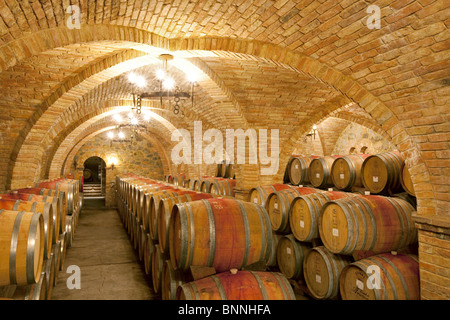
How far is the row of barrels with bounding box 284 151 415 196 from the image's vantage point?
4551 millimetres

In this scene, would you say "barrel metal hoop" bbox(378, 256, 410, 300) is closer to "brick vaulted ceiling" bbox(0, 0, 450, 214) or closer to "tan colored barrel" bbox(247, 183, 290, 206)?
"brick vaulted ceiling" bbox(0, 0, 450, 214)

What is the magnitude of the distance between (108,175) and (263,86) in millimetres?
13217

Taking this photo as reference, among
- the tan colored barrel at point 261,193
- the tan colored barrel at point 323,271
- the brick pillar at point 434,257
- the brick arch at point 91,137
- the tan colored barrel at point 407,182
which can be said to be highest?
the brick arch at point 91,137

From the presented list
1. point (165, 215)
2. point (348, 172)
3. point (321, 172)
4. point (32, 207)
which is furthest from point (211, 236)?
point (321, 172)

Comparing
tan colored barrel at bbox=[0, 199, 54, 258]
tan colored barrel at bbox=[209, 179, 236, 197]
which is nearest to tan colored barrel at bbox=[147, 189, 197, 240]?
tan colored barrel at bbox=[0, 199, 54, 258]

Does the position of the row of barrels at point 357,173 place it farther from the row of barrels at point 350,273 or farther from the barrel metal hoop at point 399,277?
the barrel metal hoop at point 399,277

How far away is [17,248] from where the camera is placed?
2.28 meters

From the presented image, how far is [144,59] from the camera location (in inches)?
203

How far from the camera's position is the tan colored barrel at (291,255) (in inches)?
168

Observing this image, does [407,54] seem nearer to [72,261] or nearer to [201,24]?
[201,24]

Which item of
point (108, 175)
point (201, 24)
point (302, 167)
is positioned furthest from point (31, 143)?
point (108, 175)

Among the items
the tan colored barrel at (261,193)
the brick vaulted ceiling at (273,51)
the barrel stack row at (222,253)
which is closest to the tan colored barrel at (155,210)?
the barrel stack row at (222,253)

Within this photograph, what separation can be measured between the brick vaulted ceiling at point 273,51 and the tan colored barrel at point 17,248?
184cm

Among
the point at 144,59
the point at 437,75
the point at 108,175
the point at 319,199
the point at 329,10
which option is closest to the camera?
the point at 437,75
